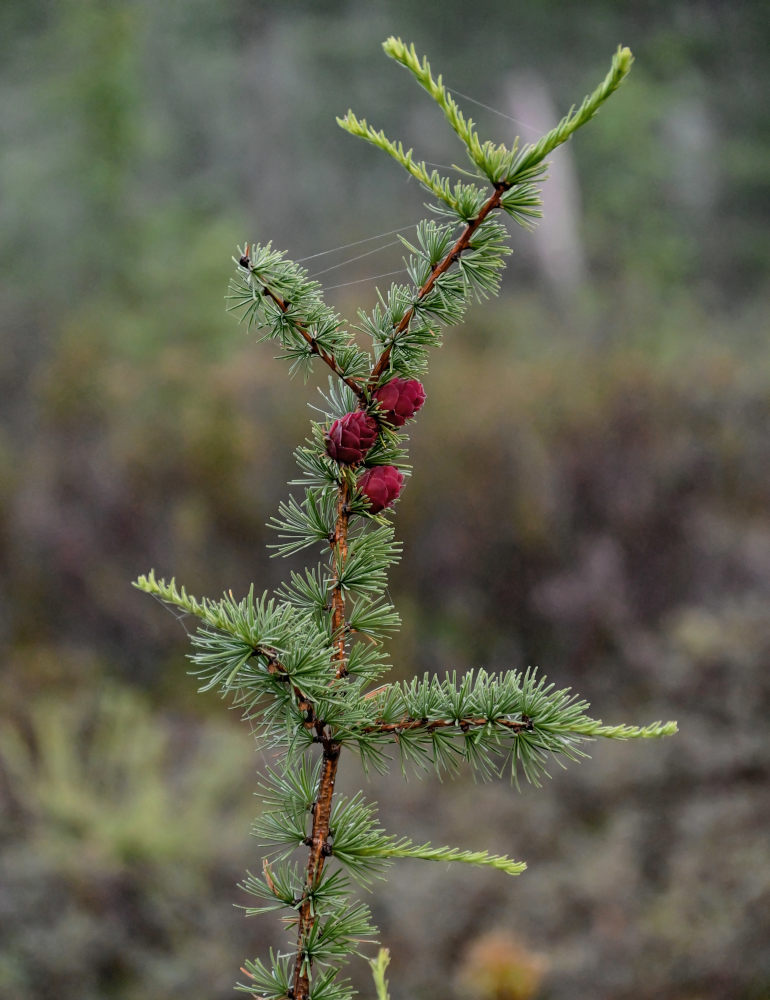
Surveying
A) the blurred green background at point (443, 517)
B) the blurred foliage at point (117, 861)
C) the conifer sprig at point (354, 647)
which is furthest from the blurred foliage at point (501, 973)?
the conifer sprig at point (354, 647)

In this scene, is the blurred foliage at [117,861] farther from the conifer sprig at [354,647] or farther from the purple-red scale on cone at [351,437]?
the purple-red scale on cone at [351,437]

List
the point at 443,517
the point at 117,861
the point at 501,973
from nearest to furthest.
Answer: the point at 501,973, the point at 117,861, the point at 443,517

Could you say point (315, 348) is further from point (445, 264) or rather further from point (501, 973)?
point (501, 973)

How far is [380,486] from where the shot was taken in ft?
2.94

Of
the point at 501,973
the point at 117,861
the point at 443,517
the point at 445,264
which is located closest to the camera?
the point at 445,264

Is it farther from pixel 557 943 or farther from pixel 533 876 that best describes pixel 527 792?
pixel 557 943

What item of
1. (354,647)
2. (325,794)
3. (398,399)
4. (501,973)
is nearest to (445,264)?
(398,399)

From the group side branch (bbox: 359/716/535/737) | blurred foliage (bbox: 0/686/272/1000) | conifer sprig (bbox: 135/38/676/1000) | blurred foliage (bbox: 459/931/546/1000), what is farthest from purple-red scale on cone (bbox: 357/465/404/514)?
blurred foliage (bbox: 0/686/272/1000)

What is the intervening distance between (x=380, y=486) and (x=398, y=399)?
78 mm

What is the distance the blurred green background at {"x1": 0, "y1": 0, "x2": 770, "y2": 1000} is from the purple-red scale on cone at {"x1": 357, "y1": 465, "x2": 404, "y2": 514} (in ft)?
9.57

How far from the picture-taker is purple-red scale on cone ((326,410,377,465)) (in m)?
0.88

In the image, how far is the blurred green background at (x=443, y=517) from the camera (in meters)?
3.81

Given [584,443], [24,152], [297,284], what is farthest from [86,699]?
[24,152]

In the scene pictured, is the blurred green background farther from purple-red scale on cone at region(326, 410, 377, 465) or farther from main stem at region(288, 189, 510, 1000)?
purple-red scale on cone at region(326, 410, 377, 465)
